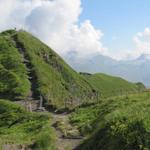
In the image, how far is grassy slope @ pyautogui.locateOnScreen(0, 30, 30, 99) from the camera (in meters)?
147

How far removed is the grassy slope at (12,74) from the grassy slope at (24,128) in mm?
30309

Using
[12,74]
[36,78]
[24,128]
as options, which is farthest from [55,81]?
[24,128]

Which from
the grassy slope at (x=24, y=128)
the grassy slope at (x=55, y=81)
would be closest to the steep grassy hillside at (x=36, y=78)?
the grassy slope at (x=55, y=81)

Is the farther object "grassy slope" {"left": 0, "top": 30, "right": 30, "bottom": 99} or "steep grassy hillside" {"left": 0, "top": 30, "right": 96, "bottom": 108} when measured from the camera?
"steep grassy hillside" {"left": 0, "top": 30, "right": 96, "bottom": 108}

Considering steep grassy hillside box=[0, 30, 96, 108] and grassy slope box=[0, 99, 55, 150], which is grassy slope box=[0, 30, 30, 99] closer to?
steep grassy hillside box=[0, 30, 96, 108]

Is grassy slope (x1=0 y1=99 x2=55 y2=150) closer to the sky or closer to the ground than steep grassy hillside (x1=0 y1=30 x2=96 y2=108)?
closer to the ground

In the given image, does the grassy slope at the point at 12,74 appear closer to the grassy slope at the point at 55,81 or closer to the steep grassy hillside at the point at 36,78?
the steep grassy hillside at the point at 36,78

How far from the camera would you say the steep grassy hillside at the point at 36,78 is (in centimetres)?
14900

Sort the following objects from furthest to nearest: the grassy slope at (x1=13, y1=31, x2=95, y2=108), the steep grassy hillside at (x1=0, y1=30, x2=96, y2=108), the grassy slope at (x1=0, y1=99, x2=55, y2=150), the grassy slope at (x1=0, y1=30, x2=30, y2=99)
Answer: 1. the grassy slope at (x1=13, y1=31, x2=95, y2=108)
2. the steep grassy hillside at (x1=0, y1=30, x2=96, y2=108)
3. the grassy slope at (x1=0, y1=30, x2=30, y2=99)
4. the grassy slope at (x1=0, y1=99, x2=55, y2=150)

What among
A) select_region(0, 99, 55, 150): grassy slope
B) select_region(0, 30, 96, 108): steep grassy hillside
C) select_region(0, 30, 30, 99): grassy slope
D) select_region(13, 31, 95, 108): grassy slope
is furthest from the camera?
select_region(13, 31, 95, 108): grassy slope

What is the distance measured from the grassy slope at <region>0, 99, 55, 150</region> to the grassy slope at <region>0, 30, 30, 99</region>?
30.3 m

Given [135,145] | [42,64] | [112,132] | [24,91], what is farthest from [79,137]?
[42,64]

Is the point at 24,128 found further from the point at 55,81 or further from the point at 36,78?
the point at 55,81

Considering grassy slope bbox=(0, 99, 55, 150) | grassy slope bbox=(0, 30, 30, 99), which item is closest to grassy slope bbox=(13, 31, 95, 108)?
grassy slope bbox=(0, 30, 30, 99)
